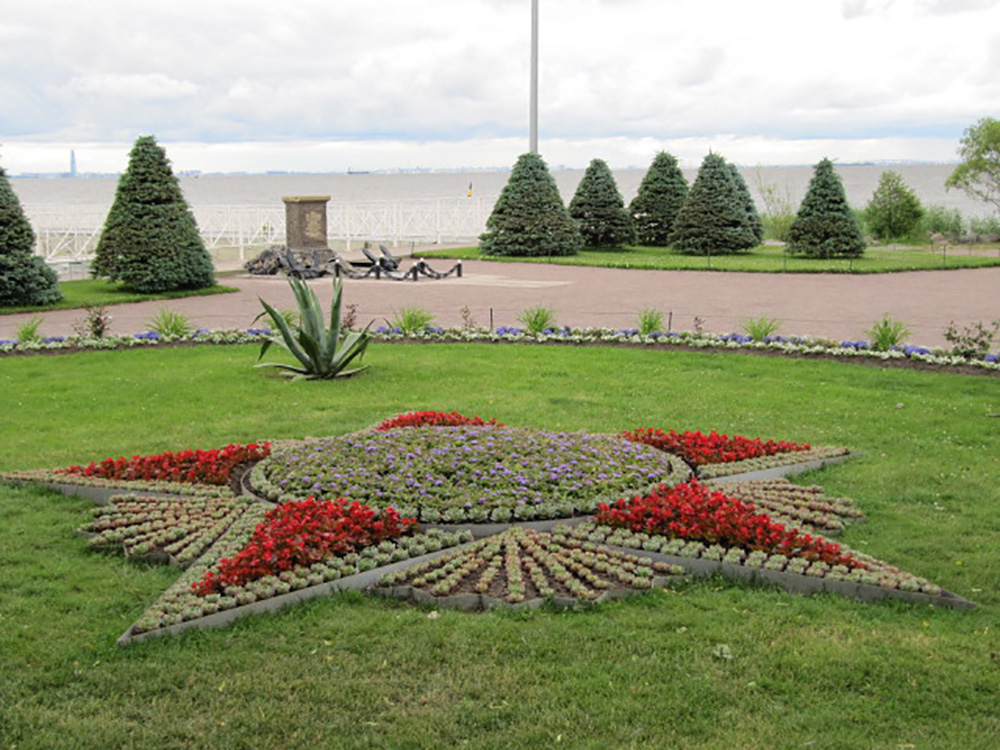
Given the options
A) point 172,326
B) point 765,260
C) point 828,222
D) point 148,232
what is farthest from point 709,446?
point 828,222

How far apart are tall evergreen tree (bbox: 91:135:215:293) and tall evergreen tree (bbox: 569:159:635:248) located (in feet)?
43.2

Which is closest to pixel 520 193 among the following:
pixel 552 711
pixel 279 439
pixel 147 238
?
pixel 147 238

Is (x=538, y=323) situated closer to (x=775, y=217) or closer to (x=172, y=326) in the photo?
(x=172, y=326)

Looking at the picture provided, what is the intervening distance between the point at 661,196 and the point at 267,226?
11.1m

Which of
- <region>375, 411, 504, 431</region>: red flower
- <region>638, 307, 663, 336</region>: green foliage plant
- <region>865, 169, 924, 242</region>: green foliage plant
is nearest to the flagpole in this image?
<region>865, 169, 924, 242</region>: green foliage plant

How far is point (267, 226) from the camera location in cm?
2962

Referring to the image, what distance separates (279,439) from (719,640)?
4482 millimetres

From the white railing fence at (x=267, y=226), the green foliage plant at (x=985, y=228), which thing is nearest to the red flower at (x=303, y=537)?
the white railing fence at (x=267, y=226)

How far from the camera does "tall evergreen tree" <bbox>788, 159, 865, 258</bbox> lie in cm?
2528

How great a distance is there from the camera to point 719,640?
4.33 meters

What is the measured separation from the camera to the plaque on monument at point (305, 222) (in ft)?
78.2

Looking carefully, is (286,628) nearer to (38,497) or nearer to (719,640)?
(719,640)

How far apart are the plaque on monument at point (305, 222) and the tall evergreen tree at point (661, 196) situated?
983 cm

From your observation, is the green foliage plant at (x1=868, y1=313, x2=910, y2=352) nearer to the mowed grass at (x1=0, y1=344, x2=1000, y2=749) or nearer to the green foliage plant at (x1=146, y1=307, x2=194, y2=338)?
the mowed grass at (x1=0, y1=344, x2=1000, y2=749)
